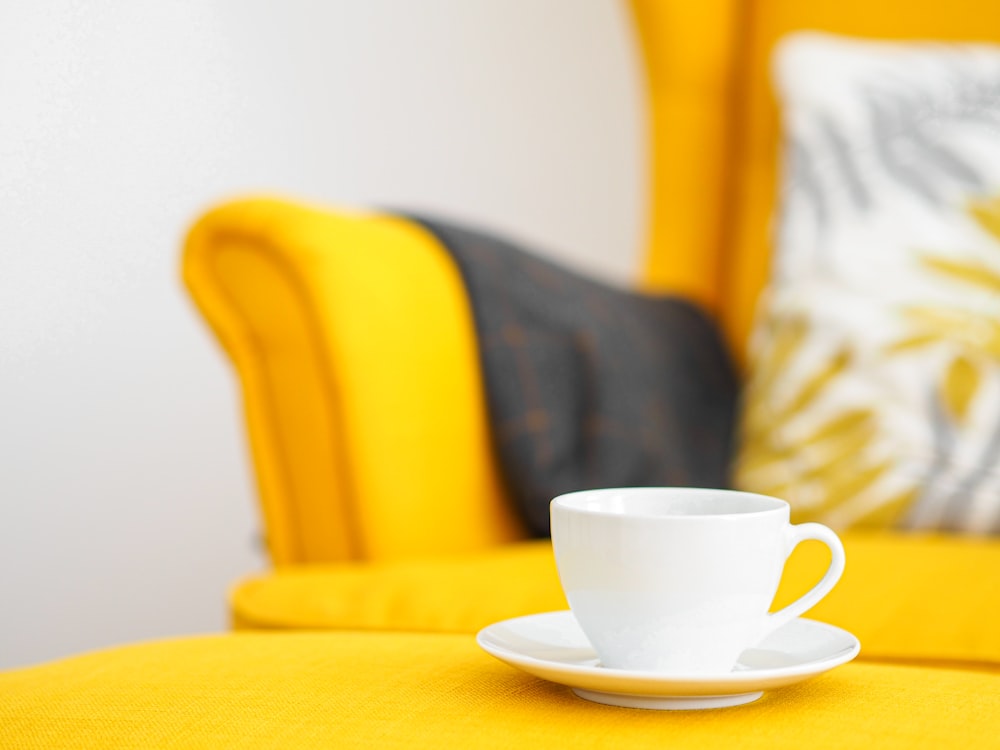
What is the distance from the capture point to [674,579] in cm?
48

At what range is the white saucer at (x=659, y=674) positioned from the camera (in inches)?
17.7

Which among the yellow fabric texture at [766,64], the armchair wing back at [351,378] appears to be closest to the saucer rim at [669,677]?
the armchair wing back at [351,378]

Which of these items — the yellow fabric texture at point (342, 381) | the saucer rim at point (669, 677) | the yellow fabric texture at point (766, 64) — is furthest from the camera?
the yellow fabric texture at point (766, 64)

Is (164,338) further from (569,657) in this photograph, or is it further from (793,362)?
(569,657)

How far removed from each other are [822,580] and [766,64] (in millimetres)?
1094

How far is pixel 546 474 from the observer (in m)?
1.06

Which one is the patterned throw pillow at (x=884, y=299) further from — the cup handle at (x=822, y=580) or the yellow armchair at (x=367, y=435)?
the cup handle at (x=822, y=580)

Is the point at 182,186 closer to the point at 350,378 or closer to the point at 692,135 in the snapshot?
the point at 692,135

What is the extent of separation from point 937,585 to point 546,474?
0.37 meters

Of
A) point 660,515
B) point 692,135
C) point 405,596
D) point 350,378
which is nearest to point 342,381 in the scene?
point 350,378

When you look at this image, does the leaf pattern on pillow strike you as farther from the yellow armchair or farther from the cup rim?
the cup rim

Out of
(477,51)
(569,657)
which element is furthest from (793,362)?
(477,51)

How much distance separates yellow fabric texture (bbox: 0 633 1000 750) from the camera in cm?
45

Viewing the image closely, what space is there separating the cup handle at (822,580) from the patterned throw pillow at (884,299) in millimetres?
608
